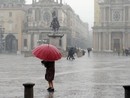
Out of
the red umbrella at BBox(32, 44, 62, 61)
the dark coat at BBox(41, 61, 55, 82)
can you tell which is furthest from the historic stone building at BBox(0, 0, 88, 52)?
the red umbrella at BBox(32, 44, 62, 61)

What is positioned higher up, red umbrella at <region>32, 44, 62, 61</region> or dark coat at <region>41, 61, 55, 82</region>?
red umbrella at <region>32, 44, 62, 61</region>

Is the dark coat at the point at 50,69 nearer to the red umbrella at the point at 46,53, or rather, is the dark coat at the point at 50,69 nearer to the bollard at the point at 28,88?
the red umbrella at the point at 46,53

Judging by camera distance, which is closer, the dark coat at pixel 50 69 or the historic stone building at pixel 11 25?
the dark coat at pixel 50 69

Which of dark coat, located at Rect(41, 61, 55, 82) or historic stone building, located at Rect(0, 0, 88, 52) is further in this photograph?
historic stone building, located at Rect(0, 0, 88, 52)

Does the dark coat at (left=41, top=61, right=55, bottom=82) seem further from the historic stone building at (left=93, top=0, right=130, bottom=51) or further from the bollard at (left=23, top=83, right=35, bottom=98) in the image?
the historic stone building at (left=93, top=0, right=130, bottom=51)

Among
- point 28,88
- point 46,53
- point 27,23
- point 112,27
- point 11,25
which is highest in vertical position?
point 27,23

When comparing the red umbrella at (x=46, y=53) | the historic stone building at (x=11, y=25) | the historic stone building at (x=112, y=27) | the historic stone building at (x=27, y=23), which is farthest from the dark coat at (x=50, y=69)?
the historic stone building at (x=11, y=25)

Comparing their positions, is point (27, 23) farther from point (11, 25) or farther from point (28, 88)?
point (28, 88)

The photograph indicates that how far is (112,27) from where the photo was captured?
3979 inches

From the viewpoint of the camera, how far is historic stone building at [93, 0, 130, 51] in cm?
10012

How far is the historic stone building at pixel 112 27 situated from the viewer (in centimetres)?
10012

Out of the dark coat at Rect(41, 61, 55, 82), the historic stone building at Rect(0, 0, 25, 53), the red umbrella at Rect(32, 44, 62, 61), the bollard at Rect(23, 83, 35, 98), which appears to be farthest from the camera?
the historic stone building at Rect(0, 0, 25, 53)

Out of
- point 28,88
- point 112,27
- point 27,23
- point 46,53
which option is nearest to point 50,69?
point 46,53

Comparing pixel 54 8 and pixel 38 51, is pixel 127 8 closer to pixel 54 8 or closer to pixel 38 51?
pixel 54 8
